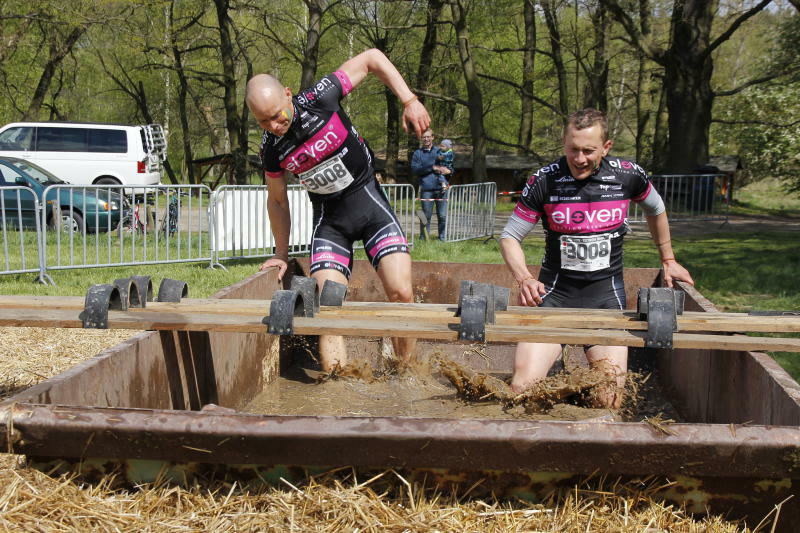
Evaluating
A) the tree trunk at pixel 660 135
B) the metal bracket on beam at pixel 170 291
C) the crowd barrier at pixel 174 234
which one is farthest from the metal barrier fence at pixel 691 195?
the metal bracket on beam at pixel 170 291

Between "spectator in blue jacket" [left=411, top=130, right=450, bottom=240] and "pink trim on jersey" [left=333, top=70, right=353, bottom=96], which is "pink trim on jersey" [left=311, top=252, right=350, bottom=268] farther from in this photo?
"spectator in blue jacket" [left=411, top=130, right=450, bottom=240]

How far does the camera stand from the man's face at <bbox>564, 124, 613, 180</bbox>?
4418mm

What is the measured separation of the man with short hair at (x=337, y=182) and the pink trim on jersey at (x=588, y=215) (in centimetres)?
93

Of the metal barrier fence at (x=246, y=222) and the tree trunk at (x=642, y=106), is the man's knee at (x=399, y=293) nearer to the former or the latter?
the metal barrier fence at (x=246, y=222)

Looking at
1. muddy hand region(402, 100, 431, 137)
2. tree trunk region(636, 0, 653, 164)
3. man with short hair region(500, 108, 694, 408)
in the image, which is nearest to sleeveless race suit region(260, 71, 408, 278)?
muddy hand region(402, 100, 431, 137)

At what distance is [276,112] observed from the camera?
4527 mm

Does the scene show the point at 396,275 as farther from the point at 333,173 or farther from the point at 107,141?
the point at 107,141

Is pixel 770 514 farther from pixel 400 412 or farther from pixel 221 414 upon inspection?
pixel 400 412

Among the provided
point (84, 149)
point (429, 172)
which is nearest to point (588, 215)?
point (429, 172)

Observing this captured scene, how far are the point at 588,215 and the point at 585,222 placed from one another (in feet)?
0.15

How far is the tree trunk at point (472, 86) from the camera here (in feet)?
78.1

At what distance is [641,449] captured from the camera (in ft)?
7.41

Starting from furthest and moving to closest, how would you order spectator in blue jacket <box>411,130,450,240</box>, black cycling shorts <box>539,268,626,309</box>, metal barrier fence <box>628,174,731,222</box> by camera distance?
metal barrier fence <box>628,174,731,222</box>
spectator in blue jacket <box>411,130,450,240</box>
black cycling shorts <box>539,268,626,309</box>

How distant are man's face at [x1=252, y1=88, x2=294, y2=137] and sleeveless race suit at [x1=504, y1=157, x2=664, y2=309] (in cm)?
145
